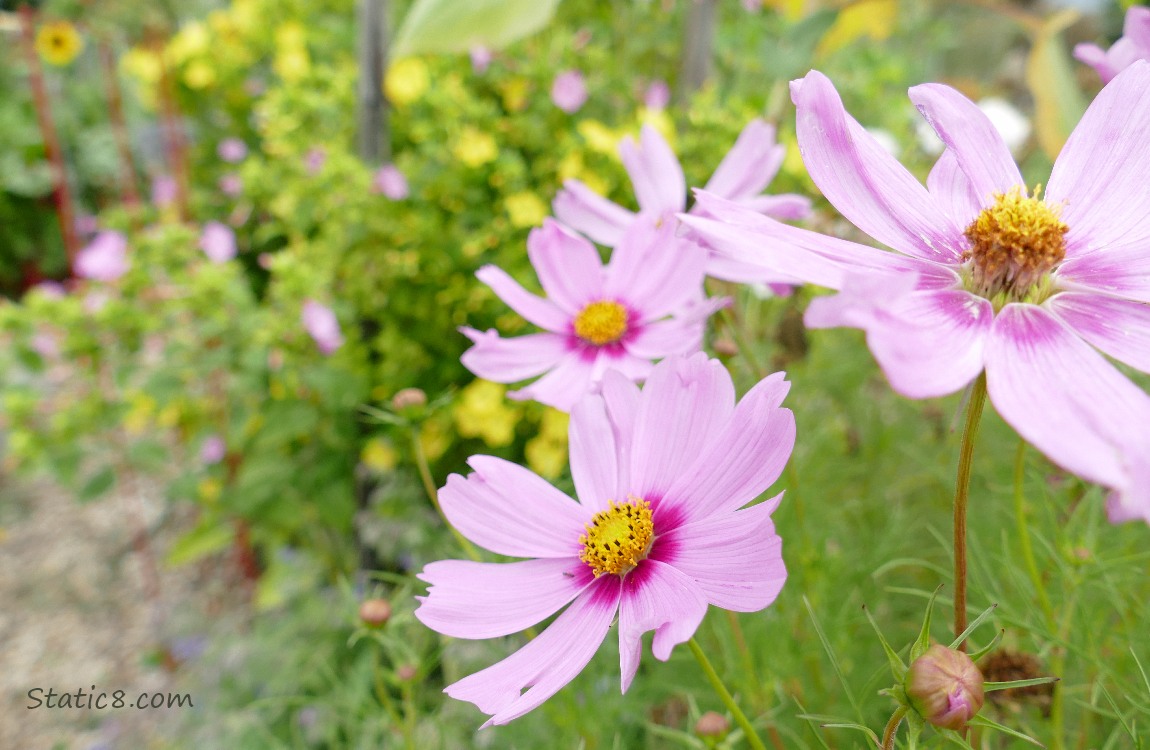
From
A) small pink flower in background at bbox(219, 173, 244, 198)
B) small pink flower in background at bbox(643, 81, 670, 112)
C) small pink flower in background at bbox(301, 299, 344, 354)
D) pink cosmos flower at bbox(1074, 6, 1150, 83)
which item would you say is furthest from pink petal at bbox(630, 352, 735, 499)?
small pink flower in background at bbox(219, 173, 244, 198)

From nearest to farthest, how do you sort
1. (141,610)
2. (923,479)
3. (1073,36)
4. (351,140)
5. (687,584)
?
(687,584) → (923,479) → (351,140) → (141,610) → (1073,36)

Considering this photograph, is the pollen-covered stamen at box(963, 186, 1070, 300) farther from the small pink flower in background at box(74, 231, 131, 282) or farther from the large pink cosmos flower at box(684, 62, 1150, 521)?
the small pink flower in background at box(74, 231, 131, 282)

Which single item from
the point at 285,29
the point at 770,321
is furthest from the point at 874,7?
the point at 285,29

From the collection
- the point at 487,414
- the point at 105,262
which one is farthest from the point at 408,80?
the point at 105,262

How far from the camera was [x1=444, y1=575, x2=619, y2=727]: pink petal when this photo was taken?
0.26 metres

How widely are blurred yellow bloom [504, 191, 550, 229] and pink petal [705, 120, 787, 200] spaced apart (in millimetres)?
438

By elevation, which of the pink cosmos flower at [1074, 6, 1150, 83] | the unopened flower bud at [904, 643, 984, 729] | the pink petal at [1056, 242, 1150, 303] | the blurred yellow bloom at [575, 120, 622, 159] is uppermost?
the pink cosmos flower at [1074, 6, 1150, 83]

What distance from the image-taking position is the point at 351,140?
1267mm

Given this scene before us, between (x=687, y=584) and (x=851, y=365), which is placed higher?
(x=687, y=584)

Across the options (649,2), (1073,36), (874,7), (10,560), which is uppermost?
(874,7)

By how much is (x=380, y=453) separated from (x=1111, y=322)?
2.90 feet

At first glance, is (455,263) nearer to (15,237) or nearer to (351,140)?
(351,140)

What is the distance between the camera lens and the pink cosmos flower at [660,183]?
0.48 meters

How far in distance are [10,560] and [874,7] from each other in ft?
5.75
